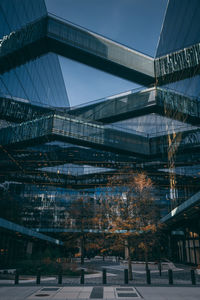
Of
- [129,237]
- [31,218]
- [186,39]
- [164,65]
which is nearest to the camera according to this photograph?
[129,237]

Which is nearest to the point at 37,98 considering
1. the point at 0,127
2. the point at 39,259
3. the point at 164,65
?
the point at 0,127

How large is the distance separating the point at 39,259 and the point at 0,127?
52.8ft

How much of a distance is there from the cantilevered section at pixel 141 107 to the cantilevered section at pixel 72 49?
3116 millimetres

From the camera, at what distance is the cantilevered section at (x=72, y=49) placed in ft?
87.5

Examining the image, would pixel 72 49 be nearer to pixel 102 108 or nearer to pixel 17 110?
pixel 102 108

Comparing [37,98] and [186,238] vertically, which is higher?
[37,98]

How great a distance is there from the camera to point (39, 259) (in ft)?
80.9

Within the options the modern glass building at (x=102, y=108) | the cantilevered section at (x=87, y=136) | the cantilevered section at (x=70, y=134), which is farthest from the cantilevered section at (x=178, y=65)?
the cantilevered section at (x=70, y=134)

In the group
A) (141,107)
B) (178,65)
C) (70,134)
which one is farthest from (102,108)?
(178,65)

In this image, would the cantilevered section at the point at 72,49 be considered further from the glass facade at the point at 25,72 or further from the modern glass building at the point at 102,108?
the glass facade at the point at 25,72

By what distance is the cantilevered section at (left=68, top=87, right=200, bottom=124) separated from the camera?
24781 millimetres

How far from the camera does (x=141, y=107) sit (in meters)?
29.9

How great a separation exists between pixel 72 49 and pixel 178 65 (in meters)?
12.2

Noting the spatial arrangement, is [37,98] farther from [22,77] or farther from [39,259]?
[39,259]
